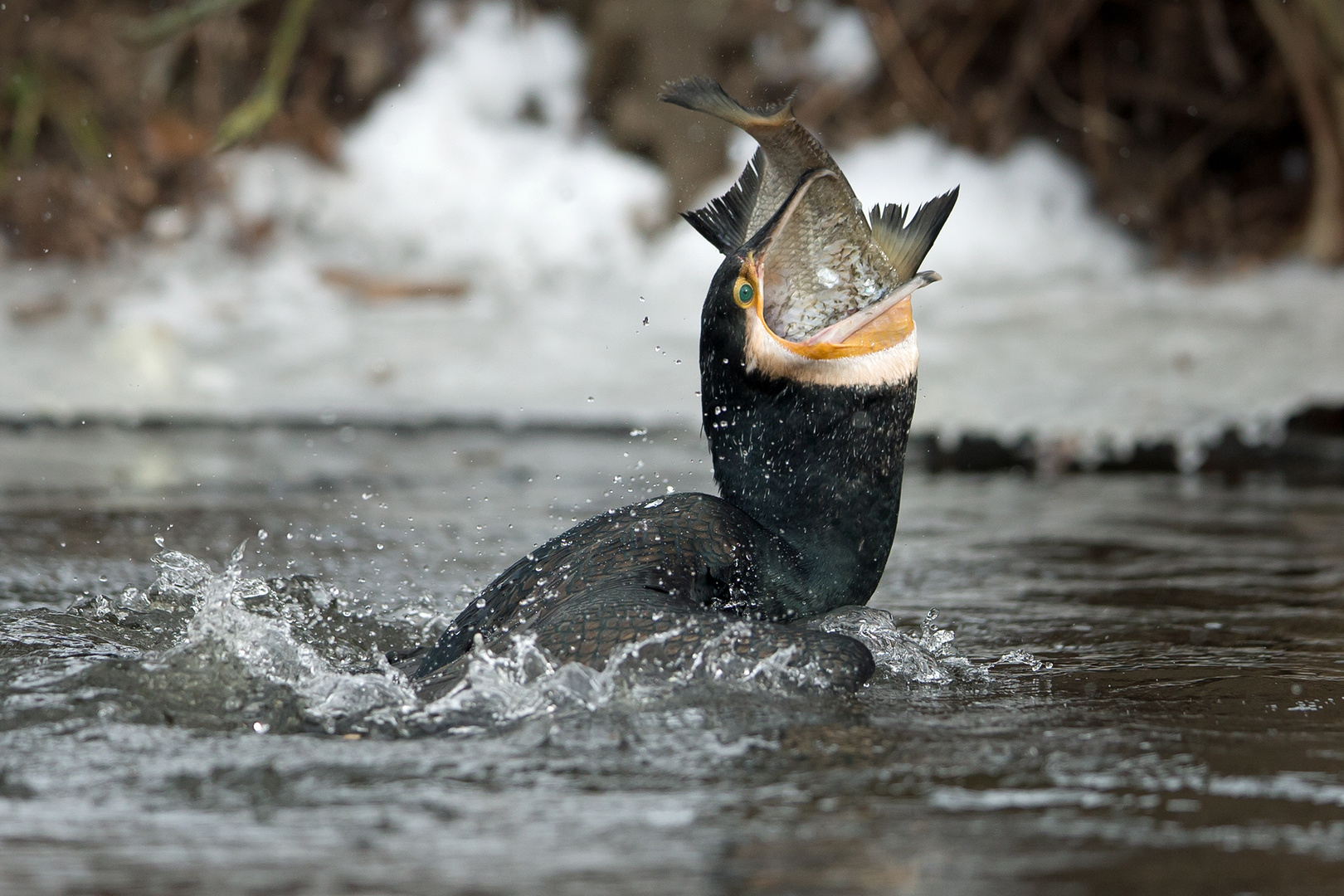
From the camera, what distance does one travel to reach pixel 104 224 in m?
7.45

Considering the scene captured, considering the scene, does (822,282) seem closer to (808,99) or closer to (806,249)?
(806,249)

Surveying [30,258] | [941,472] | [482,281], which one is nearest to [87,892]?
[941,472]

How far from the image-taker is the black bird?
2.47 m

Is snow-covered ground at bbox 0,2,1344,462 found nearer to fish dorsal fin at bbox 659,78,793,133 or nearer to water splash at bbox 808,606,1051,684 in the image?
water splash at bbox 808,606,1051,684

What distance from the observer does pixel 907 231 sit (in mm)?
2611

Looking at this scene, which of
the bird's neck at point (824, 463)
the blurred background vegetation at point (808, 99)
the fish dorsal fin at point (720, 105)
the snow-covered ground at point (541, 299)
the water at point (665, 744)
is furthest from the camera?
the blurred background vegetation at point (808, 99)

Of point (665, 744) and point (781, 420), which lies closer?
point (665, 744)

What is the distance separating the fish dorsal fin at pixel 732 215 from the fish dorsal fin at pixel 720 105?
108 mm

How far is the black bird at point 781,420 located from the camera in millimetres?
2473

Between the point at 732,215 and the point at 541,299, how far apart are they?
164 inches

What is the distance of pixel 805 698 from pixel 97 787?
0.94 meters

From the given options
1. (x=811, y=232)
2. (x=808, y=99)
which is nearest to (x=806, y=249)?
(x=811, y=232)

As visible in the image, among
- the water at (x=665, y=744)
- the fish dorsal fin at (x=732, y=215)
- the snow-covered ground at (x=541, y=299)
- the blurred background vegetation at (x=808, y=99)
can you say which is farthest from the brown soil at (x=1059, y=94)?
the fish dorsal fin at (x=732, y=215)

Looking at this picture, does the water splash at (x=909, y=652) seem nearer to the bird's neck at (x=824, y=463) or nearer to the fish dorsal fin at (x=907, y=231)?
the bird's neck at (x=824, y=463)
